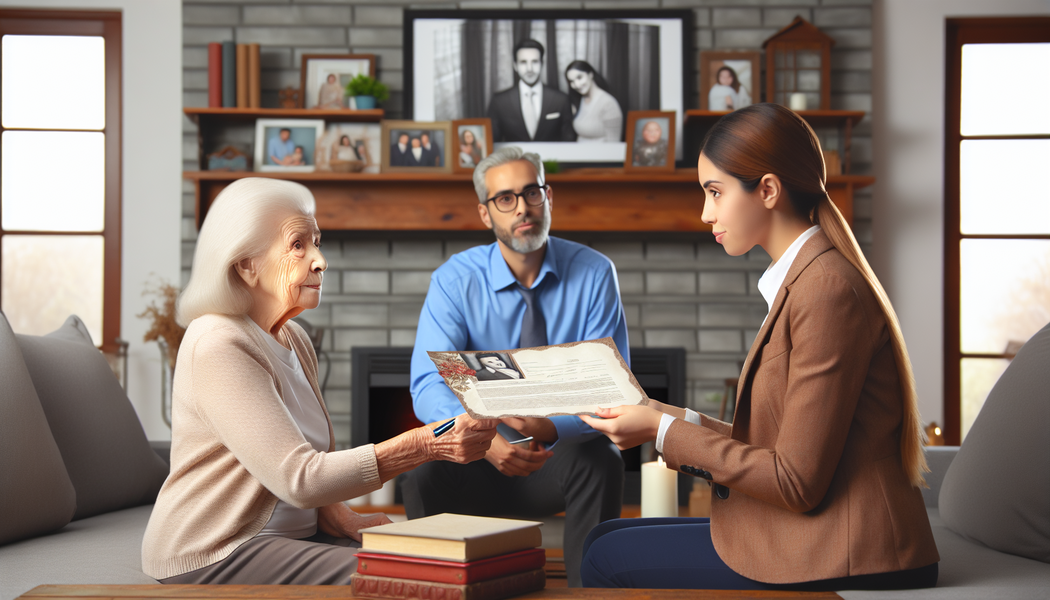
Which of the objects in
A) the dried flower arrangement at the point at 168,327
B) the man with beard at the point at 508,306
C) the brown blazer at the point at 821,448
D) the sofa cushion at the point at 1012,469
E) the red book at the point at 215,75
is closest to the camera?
the brown blazer at the point at 821,448

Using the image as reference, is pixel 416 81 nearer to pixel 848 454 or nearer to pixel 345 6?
pixel 345 6

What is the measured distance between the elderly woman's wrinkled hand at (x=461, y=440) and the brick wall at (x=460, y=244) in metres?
2.39

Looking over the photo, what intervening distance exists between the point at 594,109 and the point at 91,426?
2.59 metres

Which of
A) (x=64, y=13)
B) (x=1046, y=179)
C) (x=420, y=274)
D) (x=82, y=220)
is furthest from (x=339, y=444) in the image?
(x=1046, y=179)

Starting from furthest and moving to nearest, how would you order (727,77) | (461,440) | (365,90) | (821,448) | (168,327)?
(727,77)
(365,90)
(168,327)
(461,440)
(821,448)

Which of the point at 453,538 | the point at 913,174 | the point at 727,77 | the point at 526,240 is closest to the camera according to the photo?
the point at 453,538

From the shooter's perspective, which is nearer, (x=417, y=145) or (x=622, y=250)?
(x=417, y=145)

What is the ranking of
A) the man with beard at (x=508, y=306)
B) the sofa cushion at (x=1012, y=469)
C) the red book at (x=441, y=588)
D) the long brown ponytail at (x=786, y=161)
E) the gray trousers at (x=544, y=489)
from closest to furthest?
1. the red book at (x=441, y=588)
2. the long brown ponytail at (x=786, y=161)
3. the sofa cushion at (x=1012, y=469)
4. the gray trousers at (x=544, y=489)
5. the man with beard at (x=508, y=306)

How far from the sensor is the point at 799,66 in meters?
3.59

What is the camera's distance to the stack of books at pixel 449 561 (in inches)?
34.5

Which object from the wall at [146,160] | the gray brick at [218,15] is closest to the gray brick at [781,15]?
the gray brick at [218,15]

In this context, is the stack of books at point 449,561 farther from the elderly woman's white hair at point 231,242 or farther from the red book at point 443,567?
the elderly woman's white hair at point 231,242

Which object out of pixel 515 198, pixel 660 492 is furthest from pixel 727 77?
pixel 660 492

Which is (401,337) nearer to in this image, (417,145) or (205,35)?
(417,145)
